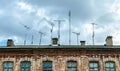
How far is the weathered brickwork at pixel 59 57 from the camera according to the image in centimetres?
3722

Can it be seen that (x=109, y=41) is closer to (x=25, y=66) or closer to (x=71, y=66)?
(x=71, y=66)

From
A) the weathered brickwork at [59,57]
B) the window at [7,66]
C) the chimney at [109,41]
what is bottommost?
the window at [7,66]

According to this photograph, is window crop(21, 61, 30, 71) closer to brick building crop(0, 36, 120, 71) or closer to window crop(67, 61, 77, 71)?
brick building crop(0, 36, 120, 71)

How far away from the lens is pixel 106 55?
37.3m

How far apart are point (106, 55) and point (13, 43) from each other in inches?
484

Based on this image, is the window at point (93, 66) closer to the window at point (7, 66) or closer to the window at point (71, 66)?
the window at point (71, 66)

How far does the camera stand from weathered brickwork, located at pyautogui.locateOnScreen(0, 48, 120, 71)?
37219 mm

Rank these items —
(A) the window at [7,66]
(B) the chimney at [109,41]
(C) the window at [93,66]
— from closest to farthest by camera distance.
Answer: (C) the window at [93,66]
(A) the window at [7,66]
(B) the chimney at [109,41]

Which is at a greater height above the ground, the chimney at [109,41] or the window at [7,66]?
the chimney at [109,41]

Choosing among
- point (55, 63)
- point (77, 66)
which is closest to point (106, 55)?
point (77, 66)

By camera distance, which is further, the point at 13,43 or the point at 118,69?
the point at 13,43

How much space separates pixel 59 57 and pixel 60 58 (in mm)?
179

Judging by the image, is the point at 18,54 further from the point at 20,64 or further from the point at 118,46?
the point at 118,46

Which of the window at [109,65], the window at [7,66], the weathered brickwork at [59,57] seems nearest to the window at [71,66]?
the weathered brickwork at [59,57]
